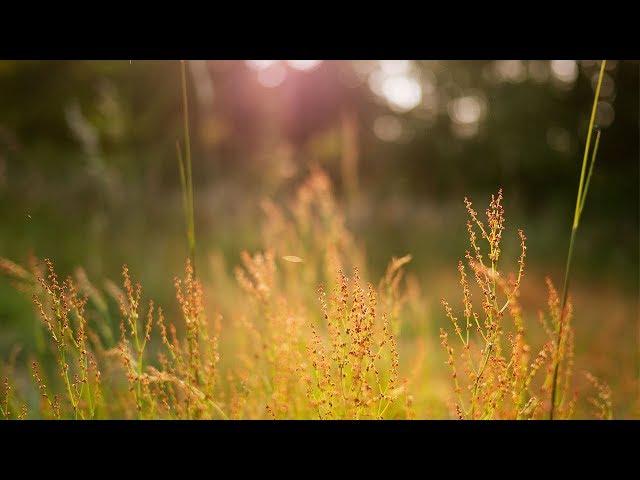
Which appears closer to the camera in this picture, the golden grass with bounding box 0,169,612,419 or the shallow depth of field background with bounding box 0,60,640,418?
the golden grass with bounding box 0,169,612,419

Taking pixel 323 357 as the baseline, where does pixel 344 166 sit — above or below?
above

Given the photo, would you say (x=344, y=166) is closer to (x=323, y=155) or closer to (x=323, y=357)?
(x=323, y=155)

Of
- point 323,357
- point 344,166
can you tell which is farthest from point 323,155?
point 323,357

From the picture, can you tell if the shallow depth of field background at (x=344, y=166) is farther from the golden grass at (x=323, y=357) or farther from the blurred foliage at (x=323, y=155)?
the golden grass at (x=323, y=357)

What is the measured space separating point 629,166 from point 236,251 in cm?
724

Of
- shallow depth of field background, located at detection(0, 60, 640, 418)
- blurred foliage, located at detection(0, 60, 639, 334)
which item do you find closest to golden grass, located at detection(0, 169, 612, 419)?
shallow depth of field background, located at detection(0, 60, 640, 418)

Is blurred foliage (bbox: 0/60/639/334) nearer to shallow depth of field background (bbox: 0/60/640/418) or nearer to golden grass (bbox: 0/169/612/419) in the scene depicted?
shallow depth of field background (bbox: 0/60/640/418)

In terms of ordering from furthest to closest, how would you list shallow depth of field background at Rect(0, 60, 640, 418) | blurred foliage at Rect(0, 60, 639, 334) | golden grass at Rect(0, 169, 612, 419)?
blurred foliage at Rect(0, 60, 639, 334) < shallow depth of field background at Rect(0, 60, 640, 418) < golden grass at Rect(0, 169, 612, 419)

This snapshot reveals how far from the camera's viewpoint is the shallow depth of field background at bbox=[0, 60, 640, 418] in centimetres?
543

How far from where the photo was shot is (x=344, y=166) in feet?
32.7

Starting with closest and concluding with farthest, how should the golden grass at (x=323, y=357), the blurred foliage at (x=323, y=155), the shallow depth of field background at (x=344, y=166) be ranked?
1. the golden grass at (x=323, y=357)
2. the shallow depth of field background at (x=344, y=166)
3. the blurred foliage at (x=323, y=155)

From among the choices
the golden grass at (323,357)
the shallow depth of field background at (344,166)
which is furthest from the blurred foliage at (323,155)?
the golden grass at (323,357)

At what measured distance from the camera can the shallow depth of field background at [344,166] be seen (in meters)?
5.43
